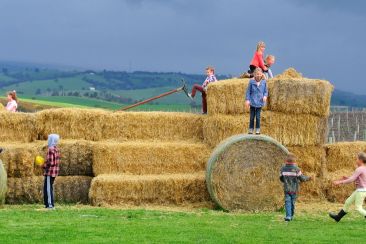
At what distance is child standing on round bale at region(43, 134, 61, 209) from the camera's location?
85.7ft

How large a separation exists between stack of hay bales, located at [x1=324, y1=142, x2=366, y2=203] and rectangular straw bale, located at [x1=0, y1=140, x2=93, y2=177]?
6710 mm

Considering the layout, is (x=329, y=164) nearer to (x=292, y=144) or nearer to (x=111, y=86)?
(x=292, y=144)

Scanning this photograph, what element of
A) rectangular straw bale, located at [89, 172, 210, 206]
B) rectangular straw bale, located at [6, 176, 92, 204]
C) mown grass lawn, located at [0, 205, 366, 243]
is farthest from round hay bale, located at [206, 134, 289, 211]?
rectangular straw bale, located at [6, 176, 92, 204]

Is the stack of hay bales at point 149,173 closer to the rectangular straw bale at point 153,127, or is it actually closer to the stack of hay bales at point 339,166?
the rectangular straw bale at point 153,127

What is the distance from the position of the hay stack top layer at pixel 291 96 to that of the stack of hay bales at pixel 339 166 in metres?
1.43

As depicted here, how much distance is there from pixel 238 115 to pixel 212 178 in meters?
3.23

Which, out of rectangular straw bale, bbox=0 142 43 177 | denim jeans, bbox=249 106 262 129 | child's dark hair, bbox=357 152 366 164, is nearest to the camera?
child's dark hair, bbox=357 152 366 164

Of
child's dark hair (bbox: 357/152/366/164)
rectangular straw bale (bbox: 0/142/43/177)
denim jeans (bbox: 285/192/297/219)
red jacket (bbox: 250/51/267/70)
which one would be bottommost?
denim jeans (bbox: 285/192/297/219)

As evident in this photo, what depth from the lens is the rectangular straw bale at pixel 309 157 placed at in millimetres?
28172

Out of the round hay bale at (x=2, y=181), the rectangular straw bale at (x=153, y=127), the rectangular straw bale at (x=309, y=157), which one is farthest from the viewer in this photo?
the rectangular straw bale at (x=153, y=127)

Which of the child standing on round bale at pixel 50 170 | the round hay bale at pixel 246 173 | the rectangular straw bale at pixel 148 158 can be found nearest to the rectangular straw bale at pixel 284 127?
the rectangular straw bale at pixel 148 158

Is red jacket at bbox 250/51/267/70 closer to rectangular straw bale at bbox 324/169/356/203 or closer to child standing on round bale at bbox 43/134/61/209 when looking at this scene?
rectangular straw bale at bbox 324/169/356/203

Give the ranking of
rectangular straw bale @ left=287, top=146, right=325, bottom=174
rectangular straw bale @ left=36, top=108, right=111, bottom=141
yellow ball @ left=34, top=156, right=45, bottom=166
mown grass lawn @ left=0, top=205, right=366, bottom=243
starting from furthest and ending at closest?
rectangular straw bale @ left=36, top=108, right=111, bottom=141 → rectangular straw bale @ left=287, top=146, right=325, bottom=174 → yellow ball @ left=34, top=156, right=45, bottom=166 → mown grass lawn @ left=0, top=205, right=366, bottom=243

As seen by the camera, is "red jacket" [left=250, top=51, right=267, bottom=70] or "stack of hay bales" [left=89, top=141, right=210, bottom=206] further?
"red jacket" [left=250, top=51, right=267, bottom=70]
